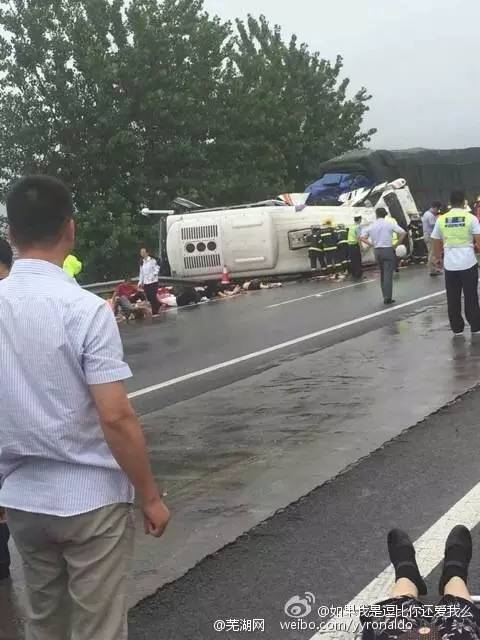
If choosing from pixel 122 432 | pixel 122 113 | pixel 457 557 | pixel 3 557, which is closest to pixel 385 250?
pixel 3 557

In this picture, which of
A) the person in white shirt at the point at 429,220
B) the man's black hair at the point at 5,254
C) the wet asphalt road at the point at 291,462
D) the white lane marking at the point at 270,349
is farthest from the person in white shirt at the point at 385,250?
Answer: the man's black hair at the point at 5,254

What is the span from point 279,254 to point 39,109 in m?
13.9

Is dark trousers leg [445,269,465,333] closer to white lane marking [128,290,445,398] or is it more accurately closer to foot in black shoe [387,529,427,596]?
white lane marking [128,290,445,398]

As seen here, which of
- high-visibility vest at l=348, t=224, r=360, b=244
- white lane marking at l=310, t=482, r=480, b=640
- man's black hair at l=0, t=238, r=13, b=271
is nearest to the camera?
white lane marking at l=310, t=482, r=480, b=640

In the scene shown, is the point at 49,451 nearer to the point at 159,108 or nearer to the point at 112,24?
the point at 159,108

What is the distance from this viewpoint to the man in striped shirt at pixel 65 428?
2.55 metres

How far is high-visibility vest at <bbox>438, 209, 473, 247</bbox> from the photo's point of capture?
35.6 feet

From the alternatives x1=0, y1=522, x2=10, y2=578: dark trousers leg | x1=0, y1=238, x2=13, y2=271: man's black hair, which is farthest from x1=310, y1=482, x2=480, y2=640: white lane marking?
x1=0, y1=238, x2=13, y2=271: man's black hair

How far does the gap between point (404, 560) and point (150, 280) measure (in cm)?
1591

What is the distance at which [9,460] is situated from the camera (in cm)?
268

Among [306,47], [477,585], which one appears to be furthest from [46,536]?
[306,47]

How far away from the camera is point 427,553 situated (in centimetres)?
425

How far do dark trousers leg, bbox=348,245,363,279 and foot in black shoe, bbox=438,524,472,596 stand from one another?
A: 62.7ft

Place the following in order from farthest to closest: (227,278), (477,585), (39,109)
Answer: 1. (39,109)
2. (227,278)
3. (477,585)
